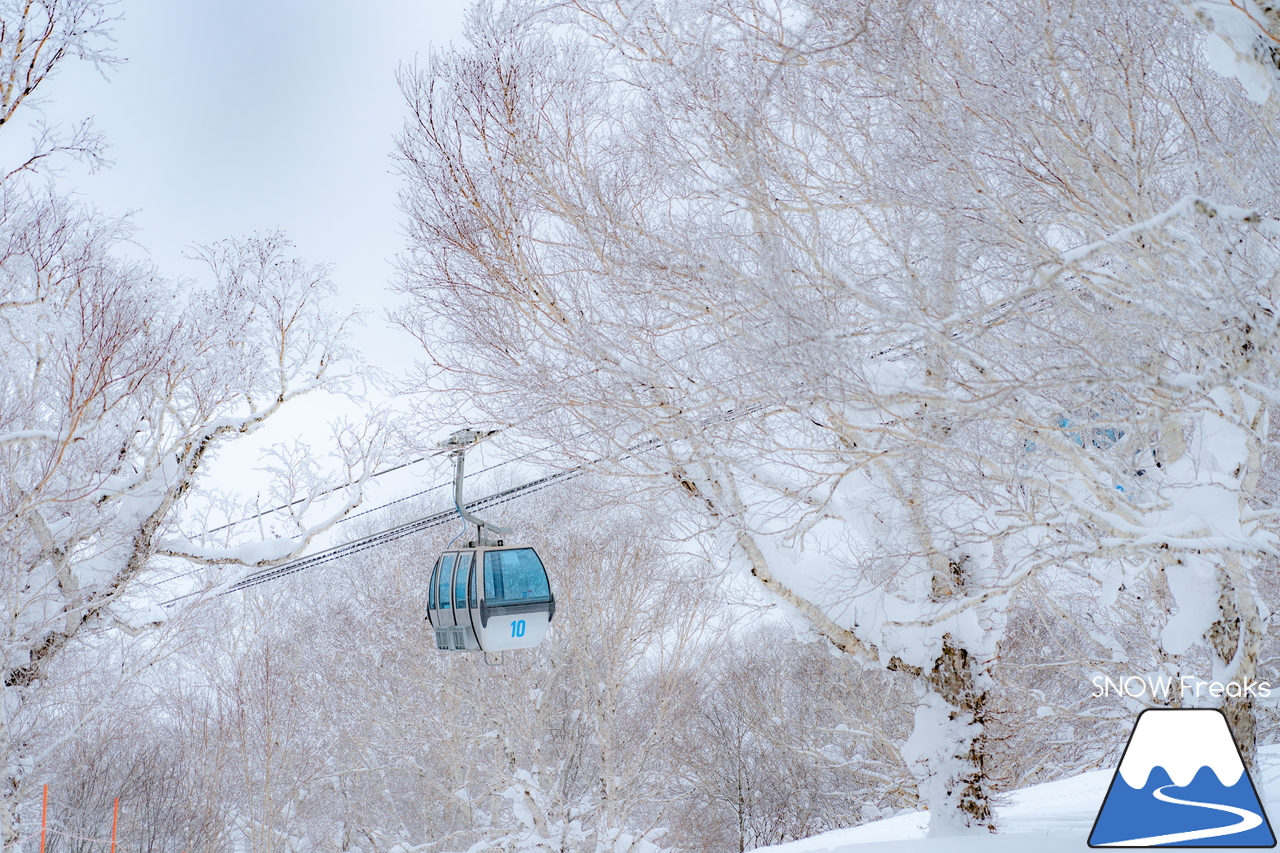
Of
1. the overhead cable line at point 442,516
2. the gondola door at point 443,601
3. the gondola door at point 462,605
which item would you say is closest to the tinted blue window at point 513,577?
the gondola door at point 462,605

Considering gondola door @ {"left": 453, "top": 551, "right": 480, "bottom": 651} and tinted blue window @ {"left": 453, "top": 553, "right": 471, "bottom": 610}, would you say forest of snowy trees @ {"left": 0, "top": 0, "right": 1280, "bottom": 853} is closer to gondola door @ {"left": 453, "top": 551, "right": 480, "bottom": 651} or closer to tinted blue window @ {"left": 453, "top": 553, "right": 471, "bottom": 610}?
gondola door @ {"left": 453, "top": 551, "right": 480, "bottom": 651}

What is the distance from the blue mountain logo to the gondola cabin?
3349 mm

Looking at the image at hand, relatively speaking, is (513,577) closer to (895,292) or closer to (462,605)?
(462,605)

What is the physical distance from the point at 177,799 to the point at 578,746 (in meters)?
7.31

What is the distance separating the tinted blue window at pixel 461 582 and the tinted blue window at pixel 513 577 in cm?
13

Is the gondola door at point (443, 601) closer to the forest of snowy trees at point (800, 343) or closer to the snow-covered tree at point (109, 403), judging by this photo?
the forest of snowy trees at point (800, 343)

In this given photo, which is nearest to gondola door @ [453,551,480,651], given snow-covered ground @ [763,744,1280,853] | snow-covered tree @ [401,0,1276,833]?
snow-covered tree @ [401,0,1276,833]

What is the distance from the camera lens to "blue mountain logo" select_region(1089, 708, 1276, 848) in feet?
11.4

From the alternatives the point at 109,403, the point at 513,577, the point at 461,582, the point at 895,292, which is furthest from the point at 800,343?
the point at 109,403

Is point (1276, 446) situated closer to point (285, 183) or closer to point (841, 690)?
point (841, 690)

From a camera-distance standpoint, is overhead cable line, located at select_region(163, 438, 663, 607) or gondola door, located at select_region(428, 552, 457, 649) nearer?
gondola door, located at select_region(428, 552, 457, 649)

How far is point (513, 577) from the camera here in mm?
Answer: 5684

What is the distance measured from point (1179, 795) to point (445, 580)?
13.5 feet

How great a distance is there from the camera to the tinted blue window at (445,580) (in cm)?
575
